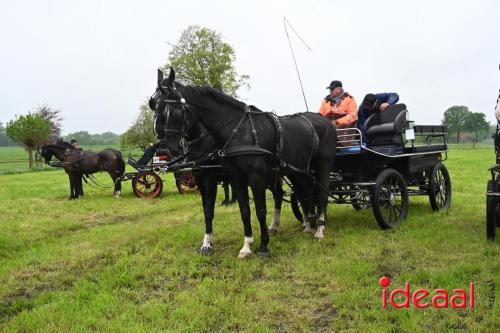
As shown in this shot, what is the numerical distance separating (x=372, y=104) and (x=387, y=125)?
624 mm

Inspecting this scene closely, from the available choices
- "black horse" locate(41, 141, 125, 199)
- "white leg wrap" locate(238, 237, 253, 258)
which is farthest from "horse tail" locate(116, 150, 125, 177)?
"white leg wrap" locate(238, 237, 253, 258)

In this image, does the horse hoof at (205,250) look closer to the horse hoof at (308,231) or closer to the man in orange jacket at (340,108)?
the horse hoof at (308,231)

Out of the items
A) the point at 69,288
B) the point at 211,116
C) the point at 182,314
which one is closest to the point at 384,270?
the point at 182,314

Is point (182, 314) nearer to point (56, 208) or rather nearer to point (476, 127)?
point (56, 208)

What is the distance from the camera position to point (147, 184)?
12.8 metres

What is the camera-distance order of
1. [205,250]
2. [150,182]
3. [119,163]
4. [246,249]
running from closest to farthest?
1. [246,249]
2. [205,250]
3. [150,182]
4. [119,163]

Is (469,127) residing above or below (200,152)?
above

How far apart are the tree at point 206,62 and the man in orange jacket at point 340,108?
28910 mm

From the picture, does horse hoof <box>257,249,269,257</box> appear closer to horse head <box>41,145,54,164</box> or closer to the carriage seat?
the carriage seat

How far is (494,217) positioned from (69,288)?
17.2 ft

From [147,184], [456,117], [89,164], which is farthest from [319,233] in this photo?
[456,117]

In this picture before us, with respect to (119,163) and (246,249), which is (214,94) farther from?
(119,163)

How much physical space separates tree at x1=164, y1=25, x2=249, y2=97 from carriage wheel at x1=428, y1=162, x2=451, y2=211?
2865 centimetres

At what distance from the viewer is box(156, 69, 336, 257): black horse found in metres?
5.16
